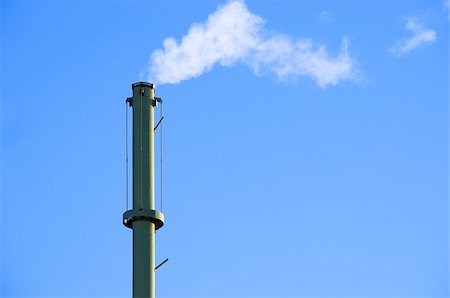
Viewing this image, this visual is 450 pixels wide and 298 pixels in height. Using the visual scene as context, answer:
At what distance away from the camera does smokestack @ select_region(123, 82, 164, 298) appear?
51500 mm

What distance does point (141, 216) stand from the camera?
A: 51969mm

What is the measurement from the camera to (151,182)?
52.7m

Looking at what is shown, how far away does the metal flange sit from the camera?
51969mm

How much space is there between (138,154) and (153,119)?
1403mm

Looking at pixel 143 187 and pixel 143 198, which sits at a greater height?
pixel 143 187

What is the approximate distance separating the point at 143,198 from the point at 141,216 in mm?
616

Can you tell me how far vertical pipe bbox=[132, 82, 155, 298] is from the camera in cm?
5144

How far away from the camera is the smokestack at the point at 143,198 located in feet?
169

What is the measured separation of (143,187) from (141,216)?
98 centimetres

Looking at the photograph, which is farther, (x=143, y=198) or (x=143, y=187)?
(x=143, y=187)

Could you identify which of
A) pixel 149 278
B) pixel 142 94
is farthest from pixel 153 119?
pixel 149 278

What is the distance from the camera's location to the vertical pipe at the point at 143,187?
5144 centimetres

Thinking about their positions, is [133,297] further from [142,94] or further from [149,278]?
[142,94]

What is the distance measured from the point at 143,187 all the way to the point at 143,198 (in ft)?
1.20
